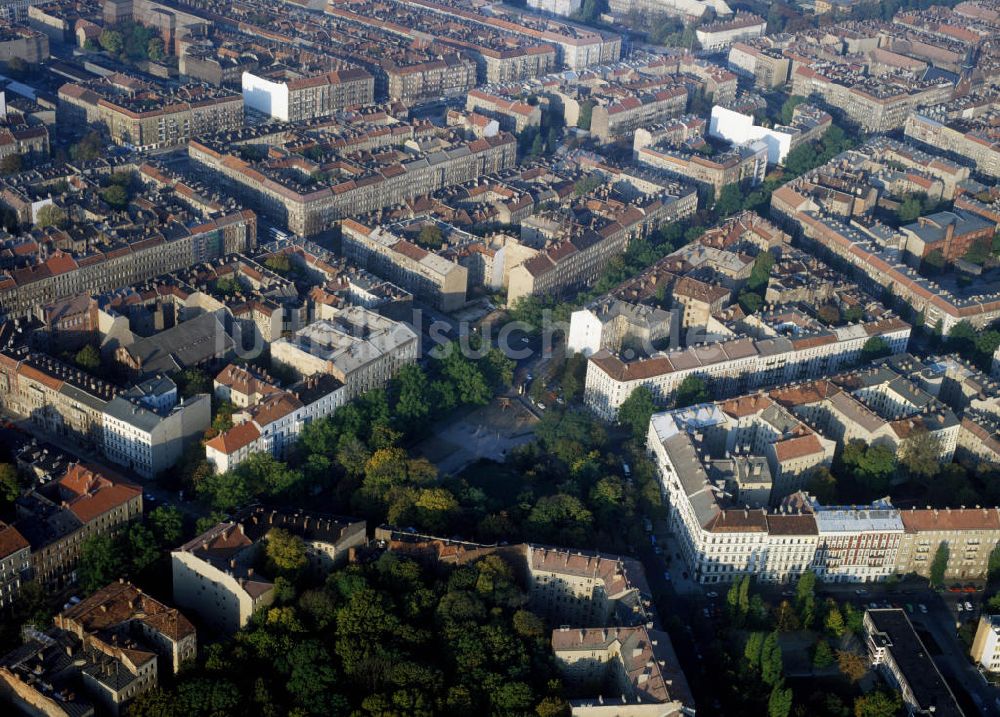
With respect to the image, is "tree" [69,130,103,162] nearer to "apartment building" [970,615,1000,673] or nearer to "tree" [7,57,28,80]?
"tree" [7,57,28,80]

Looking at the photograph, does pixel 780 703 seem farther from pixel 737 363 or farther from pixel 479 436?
pixel 737 363

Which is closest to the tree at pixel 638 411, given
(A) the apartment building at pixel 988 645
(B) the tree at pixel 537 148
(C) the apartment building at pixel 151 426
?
(A) the apartment building at pixel 988 645

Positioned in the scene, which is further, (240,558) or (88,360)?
(88,360)

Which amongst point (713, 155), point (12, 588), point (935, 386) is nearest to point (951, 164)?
point (713, 155)

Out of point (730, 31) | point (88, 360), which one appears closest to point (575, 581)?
point (88, 360)

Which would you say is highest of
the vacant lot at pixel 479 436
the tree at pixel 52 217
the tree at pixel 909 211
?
the tree at pixel 909 211

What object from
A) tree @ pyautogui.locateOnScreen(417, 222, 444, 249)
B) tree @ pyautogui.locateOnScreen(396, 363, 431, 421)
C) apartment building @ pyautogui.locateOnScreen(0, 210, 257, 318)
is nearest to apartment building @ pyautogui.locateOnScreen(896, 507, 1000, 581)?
tree @ pyautogui.locateOnScreen(396, 363, 431, 421)

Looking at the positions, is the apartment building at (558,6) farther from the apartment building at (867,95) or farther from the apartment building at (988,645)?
the apartment building at (988,645)
